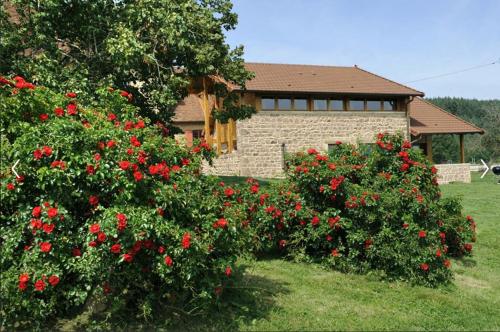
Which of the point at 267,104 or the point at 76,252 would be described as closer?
the point at 76,252

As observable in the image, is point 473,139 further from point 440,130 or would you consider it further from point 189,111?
point 189,111

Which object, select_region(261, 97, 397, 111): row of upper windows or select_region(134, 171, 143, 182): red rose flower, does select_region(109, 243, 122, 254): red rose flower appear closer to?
select_region(134, 171, 143, 182): red rose flower

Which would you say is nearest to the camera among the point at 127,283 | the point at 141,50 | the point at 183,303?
the point at 127,283

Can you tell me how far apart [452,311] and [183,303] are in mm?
3285

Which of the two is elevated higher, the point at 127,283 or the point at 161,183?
the point at 161,183

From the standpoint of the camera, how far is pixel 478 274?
7.20m

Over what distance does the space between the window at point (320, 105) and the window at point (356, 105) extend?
159 cm

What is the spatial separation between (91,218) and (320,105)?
18.6 meters

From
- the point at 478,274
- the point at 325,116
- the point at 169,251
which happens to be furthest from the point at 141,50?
the point at 325,116

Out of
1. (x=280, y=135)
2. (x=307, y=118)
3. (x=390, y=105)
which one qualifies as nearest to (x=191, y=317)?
(x=280, y=135)

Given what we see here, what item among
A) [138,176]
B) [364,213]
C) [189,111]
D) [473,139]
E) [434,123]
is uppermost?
[189,111]

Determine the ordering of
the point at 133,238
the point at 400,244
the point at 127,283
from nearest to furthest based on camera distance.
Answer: the point at 133,238 → the point at 127,283 → the point at 400,244

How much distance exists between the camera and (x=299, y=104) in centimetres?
2123

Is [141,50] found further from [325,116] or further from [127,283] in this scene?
[325,116]
